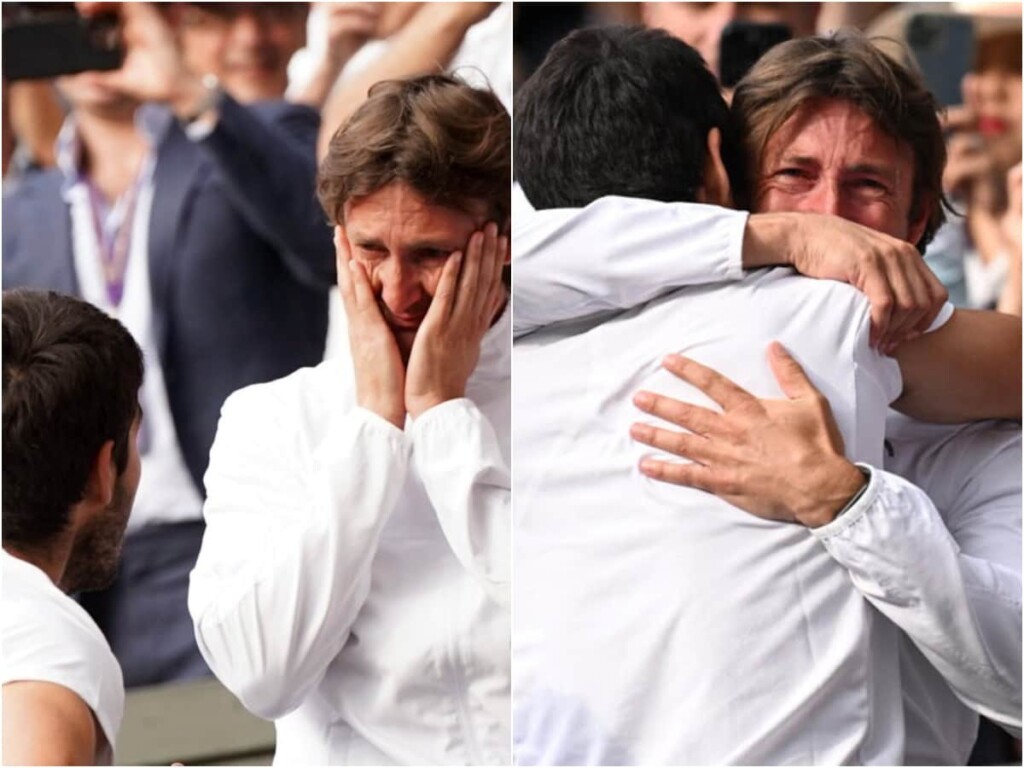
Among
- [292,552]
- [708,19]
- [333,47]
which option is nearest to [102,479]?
[292,552]

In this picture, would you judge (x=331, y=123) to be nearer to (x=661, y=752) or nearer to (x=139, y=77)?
(x=139, y=77)

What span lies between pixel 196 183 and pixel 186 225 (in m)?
0.08

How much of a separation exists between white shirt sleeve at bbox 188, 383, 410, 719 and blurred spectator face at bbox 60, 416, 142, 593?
0.50 feet

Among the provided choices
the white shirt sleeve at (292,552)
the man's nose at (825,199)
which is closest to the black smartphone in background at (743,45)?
the man's nose at (825,199)

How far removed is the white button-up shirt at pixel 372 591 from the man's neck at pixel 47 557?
239 millimetres

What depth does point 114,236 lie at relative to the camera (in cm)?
277

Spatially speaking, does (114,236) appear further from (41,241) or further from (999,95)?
(999,95)

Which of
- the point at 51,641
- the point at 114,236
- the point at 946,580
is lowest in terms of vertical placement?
the point at 51,641

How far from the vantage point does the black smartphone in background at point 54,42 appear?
2742 mm

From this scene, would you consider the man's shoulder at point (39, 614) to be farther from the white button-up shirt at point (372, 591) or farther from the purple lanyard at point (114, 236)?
the purple lanyard at point (114, 236)

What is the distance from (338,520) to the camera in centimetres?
260

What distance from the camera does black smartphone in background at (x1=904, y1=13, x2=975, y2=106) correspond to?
268cm

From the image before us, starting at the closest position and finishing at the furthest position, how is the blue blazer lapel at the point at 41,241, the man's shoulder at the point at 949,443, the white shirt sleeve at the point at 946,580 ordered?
1. the white shirt sleeve at the point at 946,580
2. the man's shoulder at the point at 949,443
3. the blue blazer lapel at the point at 41,241

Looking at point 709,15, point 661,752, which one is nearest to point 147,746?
point 661,752
